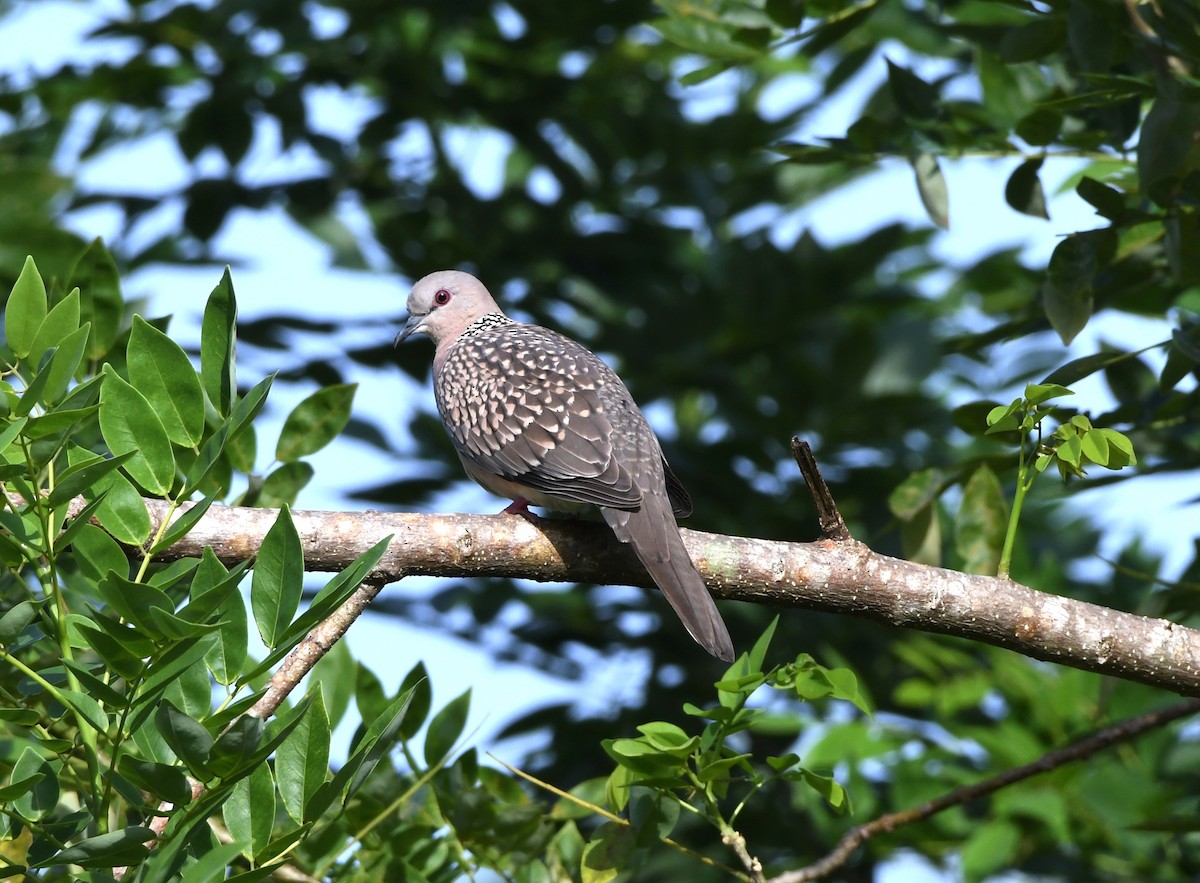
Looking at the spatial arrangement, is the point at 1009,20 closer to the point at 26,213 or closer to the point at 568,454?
the point at 568,454

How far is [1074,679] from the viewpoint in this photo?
4.49 metres

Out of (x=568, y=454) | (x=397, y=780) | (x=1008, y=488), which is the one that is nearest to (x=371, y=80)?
(x=568, y=454)

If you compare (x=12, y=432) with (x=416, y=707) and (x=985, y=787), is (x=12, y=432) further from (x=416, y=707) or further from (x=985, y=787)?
(x=985, y=787)

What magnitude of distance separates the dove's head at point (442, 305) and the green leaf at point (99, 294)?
7.27ft

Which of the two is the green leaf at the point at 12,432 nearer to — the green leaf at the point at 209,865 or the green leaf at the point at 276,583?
the green leaf at the point at 276,583

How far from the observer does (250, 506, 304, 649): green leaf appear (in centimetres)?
176

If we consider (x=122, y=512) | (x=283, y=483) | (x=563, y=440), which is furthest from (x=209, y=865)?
(x=563, y=440)

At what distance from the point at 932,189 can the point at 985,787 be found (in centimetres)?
141

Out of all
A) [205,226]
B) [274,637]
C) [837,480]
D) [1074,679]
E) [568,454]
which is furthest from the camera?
[205,226]

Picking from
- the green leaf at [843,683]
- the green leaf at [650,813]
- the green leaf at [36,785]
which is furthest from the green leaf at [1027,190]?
the green leaf at [36,785]

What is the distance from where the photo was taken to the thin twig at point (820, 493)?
2498 mm

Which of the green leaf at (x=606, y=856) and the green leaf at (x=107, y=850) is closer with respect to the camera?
the green leaf at (x=107, y=850)

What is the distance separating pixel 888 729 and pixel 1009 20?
2.31 m

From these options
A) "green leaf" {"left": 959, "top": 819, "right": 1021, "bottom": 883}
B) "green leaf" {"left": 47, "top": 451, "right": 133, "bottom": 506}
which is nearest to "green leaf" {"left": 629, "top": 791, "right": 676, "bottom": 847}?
"green leaf" {"left": 47, "top": 451, "right": 133, "bottom": 506}
